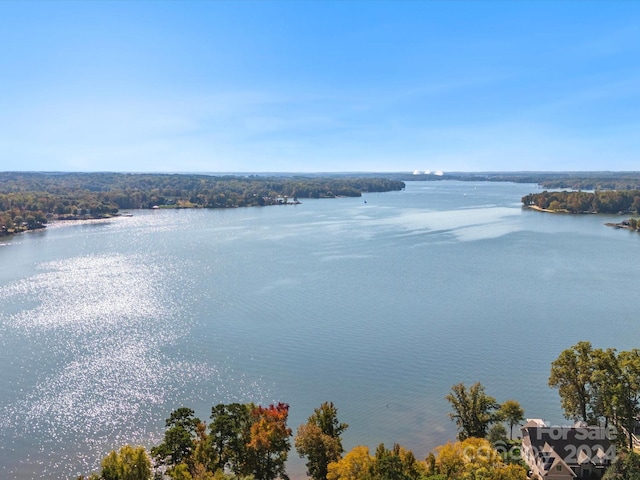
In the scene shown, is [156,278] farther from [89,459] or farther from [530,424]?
[530,424]

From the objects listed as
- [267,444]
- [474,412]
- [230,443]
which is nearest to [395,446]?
[474,412]

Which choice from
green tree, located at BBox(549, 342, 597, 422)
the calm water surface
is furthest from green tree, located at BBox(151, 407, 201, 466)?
green tree, located at BBox(549, 342, 597, 422)

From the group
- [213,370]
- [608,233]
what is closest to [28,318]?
[213,370]

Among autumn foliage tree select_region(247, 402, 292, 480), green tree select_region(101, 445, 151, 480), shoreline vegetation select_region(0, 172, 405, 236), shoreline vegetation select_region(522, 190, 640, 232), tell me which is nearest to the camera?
green tree select_region(101, 445, 151, 480)

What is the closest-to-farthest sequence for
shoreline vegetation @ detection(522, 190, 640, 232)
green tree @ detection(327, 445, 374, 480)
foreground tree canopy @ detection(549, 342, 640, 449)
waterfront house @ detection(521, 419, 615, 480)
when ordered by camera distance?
green tree @ detection(327, 445, 374, 480) → waterfront house @ detection(521, 419, 615, 480) → foreground tree canopy @ detection(549, 342, 640, 449) → shoreline vegetation @ detection(522, 190, 640, 232)

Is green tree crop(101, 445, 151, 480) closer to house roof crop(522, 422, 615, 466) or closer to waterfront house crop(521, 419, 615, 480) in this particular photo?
waterfront house crop(521, 419, 615, 480)

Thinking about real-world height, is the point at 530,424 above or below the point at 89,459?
above

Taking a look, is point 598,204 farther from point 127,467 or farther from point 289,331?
point 127,467
